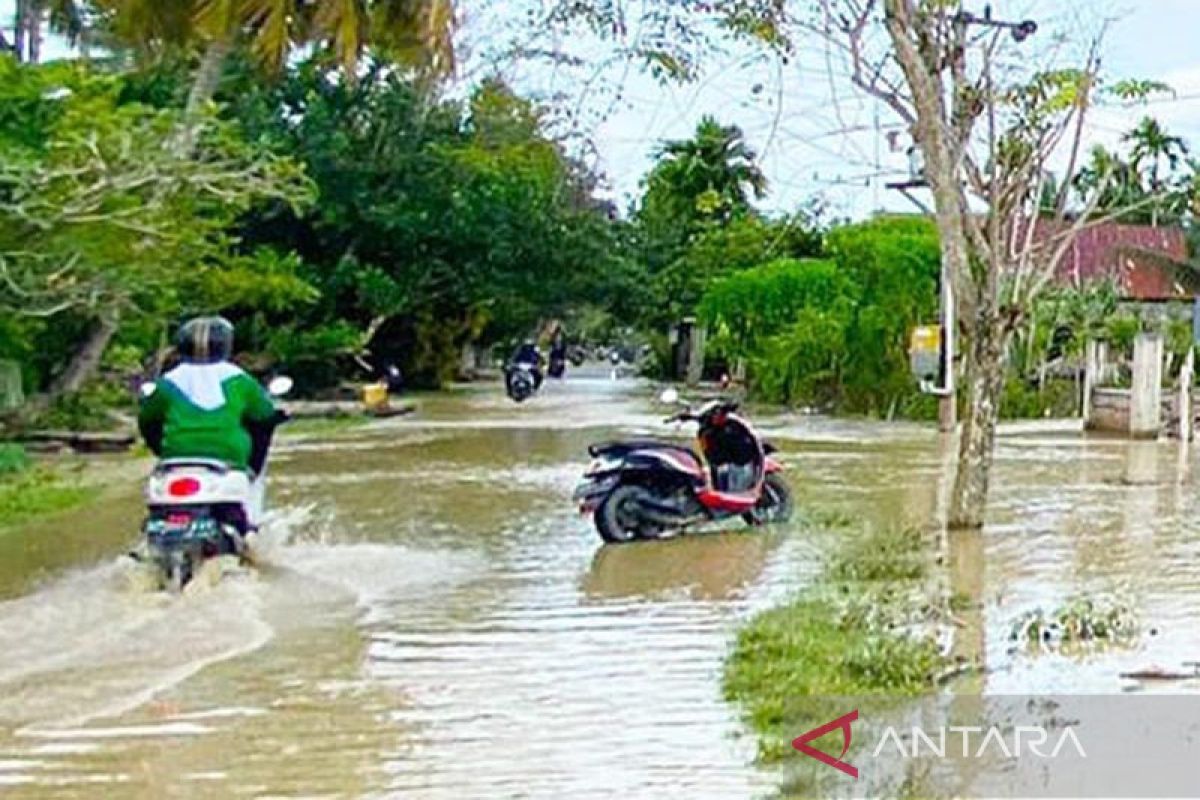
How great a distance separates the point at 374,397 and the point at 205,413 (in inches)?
949

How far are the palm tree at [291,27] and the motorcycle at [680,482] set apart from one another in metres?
5.80

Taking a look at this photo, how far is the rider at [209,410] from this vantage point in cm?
1032

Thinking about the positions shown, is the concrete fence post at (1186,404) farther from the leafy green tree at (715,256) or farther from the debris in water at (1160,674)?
the debris in water at (1160,674)

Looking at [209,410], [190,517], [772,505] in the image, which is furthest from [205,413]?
[772,505]

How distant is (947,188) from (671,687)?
615 centimetres

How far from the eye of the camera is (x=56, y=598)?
10609 millimetres

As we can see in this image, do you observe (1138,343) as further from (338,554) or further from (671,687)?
(671,687)

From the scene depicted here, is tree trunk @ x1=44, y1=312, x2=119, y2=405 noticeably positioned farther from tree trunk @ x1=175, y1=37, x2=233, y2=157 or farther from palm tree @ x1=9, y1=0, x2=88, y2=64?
palm tree @ x1=9, y1=0, x2=88, y2=64

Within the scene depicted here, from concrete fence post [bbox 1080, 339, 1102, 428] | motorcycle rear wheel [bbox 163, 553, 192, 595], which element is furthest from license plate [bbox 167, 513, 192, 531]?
concrete fence post [bbox 1080, 339, 1102, 428]

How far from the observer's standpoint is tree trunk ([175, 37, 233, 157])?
14.3m

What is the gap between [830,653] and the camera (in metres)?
7.95

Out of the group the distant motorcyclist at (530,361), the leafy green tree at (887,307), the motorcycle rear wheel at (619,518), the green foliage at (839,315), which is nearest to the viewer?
the motorcycle rear wheel at (619,518)

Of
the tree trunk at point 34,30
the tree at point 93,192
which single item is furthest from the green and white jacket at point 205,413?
the tree trunk at point 34,30

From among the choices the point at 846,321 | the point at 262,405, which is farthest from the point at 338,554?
the point at 846,321
